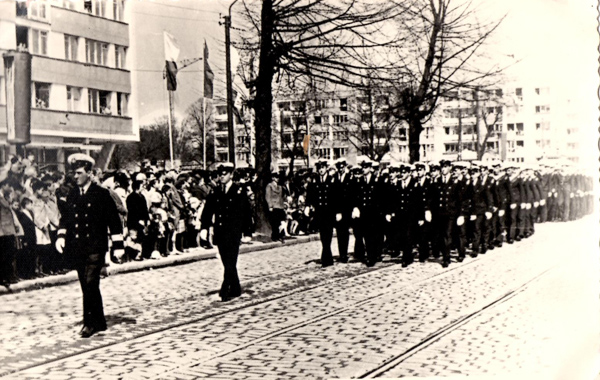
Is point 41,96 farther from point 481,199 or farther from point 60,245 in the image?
point 481,199

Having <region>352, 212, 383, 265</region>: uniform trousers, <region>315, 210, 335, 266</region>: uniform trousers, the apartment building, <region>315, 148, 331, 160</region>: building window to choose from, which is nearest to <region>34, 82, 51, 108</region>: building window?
the apartment building

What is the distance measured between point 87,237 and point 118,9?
1.79 metres

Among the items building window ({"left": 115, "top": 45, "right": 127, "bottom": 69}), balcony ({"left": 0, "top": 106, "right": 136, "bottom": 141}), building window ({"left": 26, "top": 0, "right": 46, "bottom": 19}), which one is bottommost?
balcony ({"left": 0, "top": 106, "right": 136, "bottom": 141})

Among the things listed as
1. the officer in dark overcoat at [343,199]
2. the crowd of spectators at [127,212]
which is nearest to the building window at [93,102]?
the crowd of spectators at [127,212]

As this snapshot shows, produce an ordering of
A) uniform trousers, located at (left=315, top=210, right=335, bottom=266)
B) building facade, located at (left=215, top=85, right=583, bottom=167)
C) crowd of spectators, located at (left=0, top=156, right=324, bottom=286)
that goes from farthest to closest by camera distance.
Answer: uniform trousers, located at (left=315, top=210, right=335, bottom=266) → building facade, located at (left=215, top=85, right=583, bottom=167) → crowd of spectators, located at (left=0, top=156, right=324, bottom=286)

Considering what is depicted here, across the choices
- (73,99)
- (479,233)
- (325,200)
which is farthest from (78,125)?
(479,233)

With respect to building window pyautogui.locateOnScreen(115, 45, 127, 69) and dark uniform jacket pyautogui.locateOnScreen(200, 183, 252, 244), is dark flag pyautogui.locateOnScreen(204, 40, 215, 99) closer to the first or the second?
building window pyautogui.locateOnScreen(115, 45, 127, 69)

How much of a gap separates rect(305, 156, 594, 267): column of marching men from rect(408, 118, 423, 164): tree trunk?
0.69 m

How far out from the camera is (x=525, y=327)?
6.79 metres

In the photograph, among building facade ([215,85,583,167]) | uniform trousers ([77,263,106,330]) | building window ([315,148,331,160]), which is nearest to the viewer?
uniform trousers ([77,263,106,330])

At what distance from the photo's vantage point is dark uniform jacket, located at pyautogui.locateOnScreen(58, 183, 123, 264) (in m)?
6.36

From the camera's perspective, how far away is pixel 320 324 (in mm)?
6719

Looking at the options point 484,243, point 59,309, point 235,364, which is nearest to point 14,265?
point 59,309

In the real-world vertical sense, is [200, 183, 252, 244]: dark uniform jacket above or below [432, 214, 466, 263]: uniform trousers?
above
